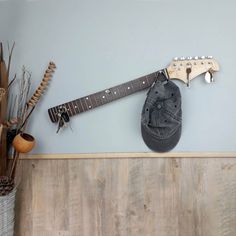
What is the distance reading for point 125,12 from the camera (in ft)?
4.70

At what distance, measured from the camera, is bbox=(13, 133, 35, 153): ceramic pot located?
1322 mm

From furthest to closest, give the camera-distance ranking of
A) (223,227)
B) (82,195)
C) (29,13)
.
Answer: (29,13)
(82,195)
(223,227)

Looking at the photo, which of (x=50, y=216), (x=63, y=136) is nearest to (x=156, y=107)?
(x=63, y=136)

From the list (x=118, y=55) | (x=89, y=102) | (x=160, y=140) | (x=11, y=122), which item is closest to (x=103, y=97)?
(x=89, y=102)

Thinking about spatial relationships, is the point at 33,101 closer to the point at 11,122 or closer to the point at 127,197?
the point at 11,122

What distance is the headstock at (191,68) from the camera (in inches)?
52.3

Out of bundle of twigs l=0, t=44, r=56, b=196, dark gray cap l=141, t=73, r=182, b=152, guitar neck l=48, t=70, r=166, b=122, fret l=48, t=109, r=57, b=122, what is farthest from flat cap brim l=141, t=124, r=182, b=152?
bundle of twigs l=0, t=44, r=56, b=196

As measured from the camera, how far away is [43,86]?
4.73 feet

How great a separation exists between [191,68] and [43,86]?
2.33ft

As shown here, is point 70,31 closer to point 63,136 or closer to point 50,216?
point 63,136

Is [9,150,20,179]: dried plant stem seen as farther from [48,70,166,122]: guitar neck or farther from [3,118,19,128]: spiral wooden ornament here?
[48,70,166,122]: guitar neck

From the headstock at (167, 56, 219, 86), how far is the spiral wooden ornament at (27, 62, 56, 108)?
0.57 metres

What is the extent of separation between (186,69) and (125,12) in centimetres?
41

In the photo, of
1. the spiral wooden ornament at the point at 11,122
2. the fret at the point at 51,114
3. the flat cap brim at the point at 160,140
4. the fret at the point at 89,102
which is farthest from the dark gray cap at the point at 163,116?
the spiral wooden ornament at the point at 11,122
